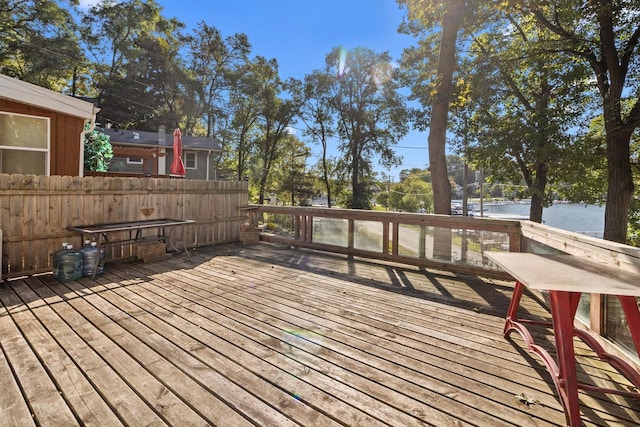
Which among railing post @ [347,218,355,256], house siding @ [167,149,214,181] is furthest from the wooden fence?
house siding @ [167,149,214,181]

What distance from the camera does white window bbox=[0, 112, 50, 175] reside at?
5.48m

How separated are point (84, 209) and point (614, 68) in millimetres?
11606

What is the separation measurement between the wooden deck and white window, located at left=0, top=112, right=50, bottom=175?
9.96 ft

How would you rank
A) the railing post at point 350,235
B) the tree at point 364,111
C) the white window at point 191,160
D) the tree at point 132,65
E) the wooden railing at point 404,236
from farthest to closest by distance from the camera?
the tree at point 132,65, the tree at point 364,111, the white window at point 191,160, the railing post at point 350,235, the wooden railing at point 404,236

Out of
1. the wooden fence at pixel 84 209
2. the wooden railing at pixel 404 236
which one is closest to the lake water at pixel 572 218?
the wooden railing at pixel 404 236

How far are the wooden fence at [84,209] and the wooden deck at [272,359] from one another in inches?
23.0

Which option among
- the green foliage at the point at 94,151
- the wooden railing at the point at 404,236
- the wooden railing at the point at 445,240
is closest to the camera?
the wooden railing at the point at 445,240

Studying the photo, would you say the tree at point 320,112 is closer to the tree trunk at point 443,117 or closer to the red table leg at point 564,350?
the tree trunk at point 443,117

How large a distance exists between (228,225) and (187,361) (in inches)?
199

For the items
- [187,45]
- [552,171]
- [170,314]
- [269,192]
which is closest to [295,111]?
[269,192]

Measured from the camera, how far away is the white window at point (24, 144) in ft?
18.0

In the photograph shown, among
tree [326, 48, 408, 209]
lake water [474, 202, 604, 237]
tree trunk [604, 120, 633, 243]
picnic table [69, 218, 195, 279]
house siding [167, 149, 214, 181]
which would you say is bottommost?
lake water [474, 202, 604, 237]

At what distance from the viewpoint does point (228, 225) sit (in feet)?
22.9

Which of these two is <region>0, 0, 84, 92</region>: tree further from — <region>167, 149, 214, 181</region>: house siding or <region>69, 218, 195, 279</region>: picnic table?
<region>69, 218, 195, 279</region>: picnic table
